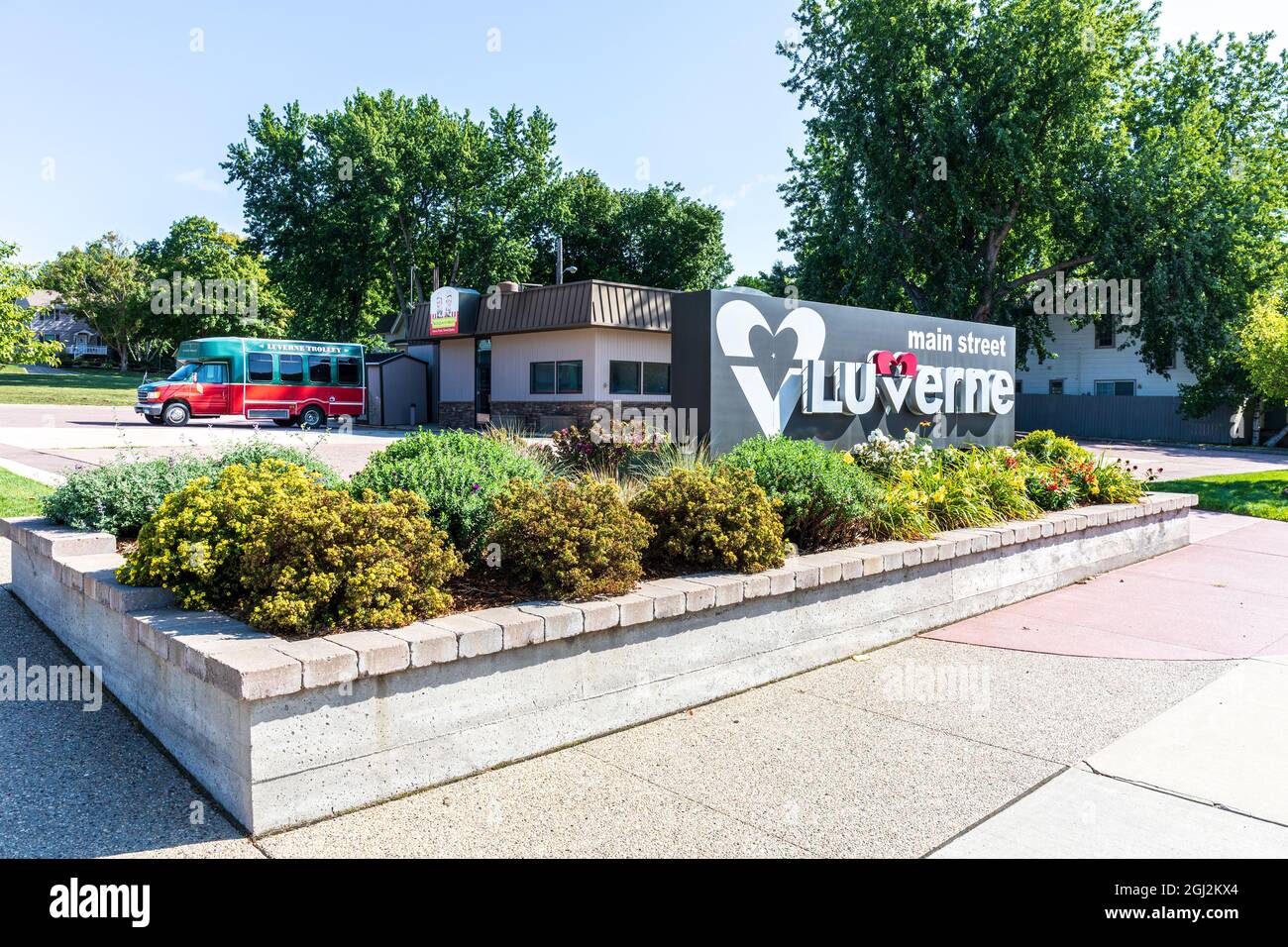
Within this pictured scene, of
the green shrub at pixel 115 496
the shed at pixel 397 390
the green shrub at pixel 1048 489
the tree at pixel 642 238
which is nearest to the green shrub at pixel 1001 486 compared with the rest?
the green shrub at pixel 1048 489

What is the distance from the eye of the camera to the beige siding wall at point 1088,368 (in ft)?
124

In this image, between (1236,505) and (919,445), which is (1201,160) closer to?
(1236,505)

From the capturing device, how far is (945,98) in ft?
97.0

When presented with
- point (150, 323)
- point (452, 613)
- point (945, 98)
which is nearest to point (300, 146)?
point (150, 323)

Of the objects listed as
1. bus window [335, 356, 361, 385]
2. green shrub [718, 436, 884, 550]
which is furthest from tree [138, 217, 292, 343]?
green shrub [718, 436, 884, 550]

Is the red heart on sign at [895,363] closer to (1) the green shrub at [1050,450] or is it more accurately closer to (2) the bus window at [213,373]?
(1) the green shrub at [1050,450]

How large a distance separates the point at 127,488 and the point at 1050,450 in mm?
9977

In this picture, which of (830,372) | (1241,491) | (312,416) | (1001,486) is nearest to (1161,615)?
(1001,486)

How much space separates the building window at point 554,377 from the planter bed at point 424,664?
21.6m

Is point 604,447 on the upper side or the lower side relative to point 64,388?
lower

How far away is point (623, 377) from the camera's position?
28.0 metres

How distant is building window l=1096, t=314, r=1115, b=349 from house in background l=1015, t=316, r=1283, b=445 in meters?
0.02

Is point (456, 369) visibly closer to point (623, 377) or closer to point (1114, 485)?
point (623, 377)
